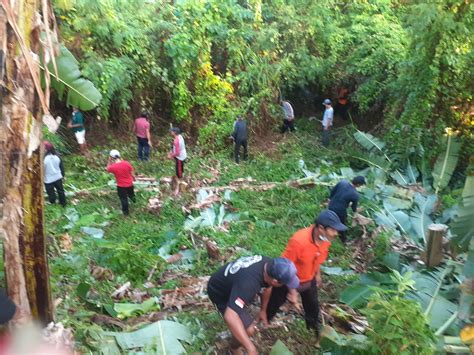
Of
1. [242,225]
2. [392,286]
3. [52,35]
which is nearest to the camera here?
[52,35]

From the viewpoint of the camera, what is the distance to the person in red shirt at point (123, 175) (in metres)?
8.09

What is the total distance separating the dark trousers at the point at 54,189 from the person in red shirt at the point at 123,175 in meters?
1.02

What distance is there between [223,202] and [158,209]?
1.26m

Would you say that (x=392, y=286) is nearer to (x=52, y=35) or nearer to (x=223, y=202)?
(x=223, y=202)

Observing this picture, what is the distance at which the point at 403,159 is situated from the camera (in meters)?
10.4

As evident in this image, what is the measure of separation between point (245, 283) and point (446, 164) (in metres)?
7.06

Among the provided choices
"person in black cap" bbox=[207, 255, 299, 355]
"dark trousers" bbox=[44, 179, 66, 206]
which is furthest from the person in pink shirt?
"person in black cap" bbox=[207, 255, 299, 355]

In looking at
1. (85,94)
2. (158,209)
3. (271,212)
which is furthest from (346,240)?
(85,94)

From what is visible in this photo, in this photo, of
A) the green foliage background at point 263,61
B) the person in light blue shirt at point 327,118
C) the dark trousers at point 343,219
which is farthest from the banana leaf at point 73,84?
the person in light blue shirt at point 327,118

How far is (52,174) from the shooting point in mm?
8195

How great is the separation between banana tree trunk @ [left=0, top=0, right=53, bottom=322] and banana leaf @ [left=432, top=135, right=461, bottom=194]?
7811 millimetres

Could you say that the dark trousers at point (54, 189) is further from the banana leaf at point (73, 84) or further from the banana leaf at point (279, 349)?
the banana leaf at point (279, 349)

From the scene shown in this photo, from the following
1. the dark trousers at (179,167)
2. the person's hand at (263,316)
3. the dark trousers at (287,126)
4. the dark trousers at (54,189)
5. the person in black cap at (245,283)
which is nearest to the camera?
the person in black cap at (245,283)

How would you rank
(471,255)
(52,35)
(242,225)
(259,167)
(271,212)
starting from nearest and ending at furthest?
1. (52,35)
2. (471,255)
3. (242,225)
4. (271,212)
5. (259,167)
